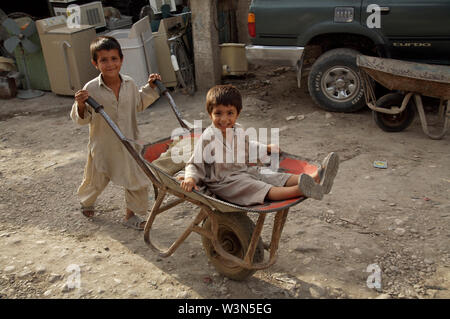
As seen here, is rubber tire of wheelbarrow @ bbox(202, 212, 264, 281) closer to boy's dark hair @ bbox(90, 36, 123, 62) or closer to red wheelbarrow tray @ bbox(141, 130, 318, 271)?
red wheelbarrow tray @ bbox(141, 130, 318, 271)

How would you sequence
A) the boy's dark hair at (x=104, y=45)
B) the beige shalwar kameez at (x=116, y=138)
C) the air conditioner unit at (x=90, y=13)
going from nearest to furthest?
the boy's dark hair at (x=104, y=45) < the beige shalwar kameez at (x=116, y=138) < the air conditioner unit at (x=90, y=13)

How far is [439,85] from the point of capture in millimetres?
4828

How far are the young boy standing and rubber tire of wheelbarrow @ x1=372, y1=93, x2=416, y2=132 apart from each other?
3090mm

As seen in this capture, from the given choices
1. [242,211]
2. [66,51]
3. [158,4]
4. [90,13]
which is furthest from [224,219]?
[158,4]

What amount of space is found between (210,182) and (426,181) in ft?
8.19

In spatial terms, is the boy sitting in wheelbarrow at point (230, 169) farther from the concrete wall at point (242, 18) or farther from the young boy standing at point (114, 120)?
the concrete wall at point (242, 18)

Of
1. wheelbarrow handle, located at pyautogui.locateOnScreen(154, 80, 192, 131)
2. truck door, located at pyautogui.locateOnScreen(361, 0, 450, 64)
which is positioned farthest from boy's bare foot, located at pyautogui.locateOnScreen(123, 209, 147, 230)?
truck door, located at pyautogui.locateOnScreen(361, 0, 450, 64)

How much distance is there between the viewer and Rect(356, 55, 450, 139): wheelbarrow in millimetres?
4926

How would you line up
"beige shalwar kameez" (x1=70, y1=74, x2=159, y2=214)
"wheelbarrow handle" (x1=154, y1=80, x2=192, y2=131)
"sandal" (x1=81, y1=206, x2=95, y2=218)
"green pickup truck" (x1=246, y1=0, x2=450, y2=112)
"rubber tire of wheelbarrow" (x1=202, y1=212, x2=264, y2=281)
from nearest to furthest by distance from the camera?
"rubber tire of wheelbarrow" (x1=202, y1=212, x2=264, y2=281) < "wheelbarrow handle" (x1=154, y1=80, x2=192, y2=131) < "beige shalwar kameez" (x1=70, y1=74, x2=159, y2=214) < "sandal" (x1=81, y1=206, x2=95, y2=218) < "green pickup truck" (x1=246, y1=0, x2=450, y2=112)

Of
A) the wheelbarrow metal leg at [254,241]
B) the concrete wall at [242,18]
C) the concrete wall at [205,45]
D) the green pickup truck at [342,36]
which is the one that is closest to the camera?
the wheelbarrow metal leg at [254,241]

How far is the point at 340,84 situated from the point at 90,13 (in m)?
4.50

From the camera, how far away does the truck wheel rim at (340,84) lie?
593cm

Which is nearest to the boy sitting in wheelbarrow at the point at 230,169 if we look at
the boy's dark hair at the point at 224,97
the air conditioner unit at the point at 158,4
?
the boy's dark hair at the point at 224,97

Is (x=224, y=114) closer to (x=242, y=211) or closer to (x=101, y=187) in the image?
(x=242, y=211)
